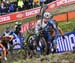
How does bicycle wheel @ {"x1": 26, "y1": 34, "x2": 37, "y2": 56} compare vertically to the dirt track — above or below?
above

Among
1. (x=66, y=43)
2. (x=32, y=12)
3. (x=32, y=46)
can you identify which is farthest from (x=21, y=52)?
(x=32, y=12)

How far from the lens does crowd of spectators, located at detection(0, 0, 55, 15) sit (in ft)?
80.7

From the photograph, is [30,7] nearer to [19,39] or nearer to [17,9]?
[17,9]

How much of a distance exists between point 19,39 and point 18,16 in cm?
922

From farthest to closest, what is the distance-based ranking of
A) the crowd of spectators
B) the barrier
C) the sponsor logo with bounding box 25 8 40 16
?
→ 1. the sponsor logo with bounding box 25 8 40 16
2. the crowd of spectators
3. the barrier

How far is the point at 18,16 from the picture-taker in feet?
85.3

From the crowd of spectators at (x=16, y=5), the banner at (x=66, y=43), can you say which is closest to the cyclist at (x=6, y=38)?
the banner at (x=66, y=43)

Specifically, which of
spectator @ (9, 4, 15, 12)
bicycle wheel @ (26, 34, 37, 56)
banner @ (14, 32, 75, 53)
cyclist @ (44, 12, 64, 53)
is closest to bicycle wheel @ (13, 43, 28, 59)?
bicycle wheel @ (26, 34, 37, 56)

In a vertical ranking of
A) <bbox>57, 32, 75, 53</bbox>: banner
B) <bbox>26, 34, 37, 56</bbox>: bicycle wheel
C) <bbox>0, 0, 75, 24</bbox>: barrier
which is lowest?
<bbox>0, 0, 75, 24</bbox>: barrier

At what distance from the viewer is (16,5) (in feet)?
82.1

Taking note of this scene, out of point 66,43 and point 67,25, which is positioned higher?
point 66,43

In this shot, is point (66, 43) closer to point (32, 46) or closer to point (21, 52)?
point (32, 46)

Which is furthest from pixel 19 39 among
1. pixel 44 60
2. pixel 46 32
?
pixel 44 60

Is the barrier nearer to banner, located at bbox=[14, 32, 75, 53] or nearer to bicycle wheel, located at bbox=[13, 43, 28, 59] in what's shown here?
bicycle wheel, located at bbox=[13, 43, 28, 59]
